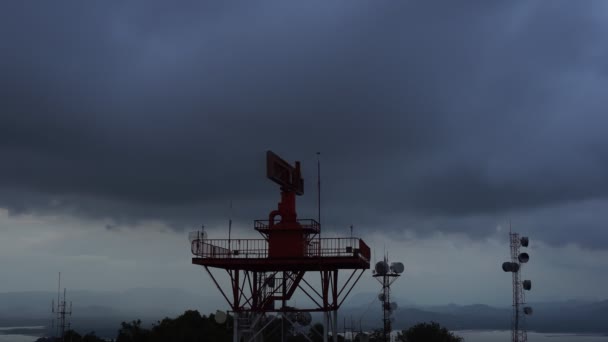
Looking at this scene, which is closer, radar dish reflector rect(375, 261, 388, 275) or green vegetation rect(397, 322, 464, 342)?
radar dish reflector rect(375, 261, 388, 275)

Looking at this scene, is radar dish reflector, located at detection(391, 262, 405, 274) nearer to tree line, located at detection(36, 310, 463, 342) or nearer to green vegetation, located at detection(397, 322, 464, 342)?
tree line, located at detection(36, 310, 463, 342)

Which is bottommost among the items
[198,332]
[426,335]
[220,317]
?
[426,335]

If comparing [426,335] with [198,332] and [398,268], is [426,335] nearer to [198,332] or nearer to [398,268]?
[198,332]

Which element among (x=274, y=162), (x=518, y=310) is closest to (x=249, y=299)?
(x=274, y=162)

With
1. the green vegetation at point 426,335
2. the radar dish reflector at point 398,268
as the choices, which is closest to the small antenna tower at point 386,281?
the radar dish reflector at point 398,268

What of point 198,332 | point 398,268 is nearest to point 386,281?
point 398,268

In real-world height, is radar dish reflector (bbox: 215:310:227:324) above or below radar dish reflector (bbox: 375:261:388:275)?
below

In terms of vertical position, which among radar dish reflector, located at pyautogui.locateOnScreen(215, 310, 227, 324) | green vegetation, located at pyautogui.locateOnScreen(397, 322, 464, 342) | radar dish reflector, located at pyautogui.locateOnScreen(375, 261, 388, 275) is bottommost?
green vegetation, located at pyautogui.locateOnScreen(397, 322, 464, 342)

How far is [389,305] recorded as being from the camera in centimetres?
7362

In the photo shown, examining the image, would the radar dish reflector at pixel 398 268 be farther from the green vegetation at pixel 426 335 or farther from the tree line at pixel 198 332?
the green vegetation at pixel 426 335

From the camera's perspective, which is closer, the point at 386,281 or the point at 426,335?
the point at 386,281

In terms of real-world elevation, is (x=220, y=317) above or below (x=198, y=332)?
above

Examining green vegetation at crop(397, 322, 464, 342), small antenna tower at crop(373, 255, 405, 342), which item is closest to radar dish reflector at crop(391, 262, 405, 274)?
small antenna tower at crop(373, 255, 405, 342)

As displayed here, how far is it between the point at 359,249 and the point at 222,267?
10.0m
